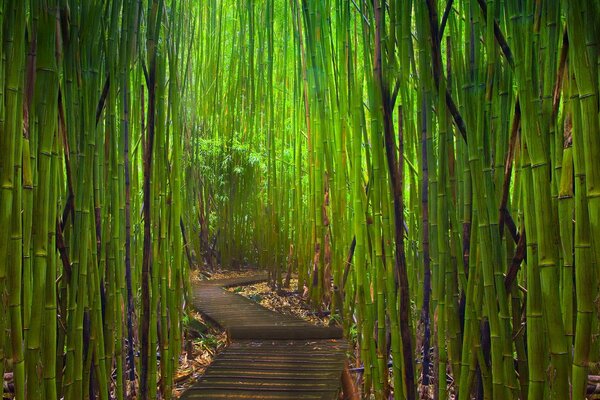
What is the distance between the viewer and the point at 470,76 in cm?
116

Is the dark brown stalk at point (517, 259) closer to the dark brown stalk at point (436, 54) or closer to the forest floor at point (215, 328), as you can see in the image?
the dark brown stalk at point (436, 54)

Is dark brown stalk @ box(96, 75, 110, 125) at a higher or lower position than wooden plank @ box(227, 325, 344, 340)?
higher

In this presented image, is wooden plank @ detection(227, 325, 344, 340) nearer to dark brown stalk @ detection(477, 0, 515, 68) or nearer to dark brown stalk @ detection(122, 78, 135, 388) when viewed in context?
dark brown stalk @ detection(122, 78, 135, 388)

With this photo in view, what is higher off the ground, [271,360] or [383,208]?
[383,208]

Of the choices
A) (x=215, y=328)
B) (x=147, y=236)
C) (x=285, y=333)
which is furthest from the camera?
(x=215, y=328)

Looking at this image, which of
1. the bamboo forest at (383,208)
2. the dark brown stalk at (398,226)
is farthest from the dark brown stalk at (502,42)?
the dark brown stalk at (398,226)

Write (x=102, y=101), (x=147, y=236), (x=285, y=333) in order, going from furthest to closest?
1. (x=285, y=333)
2. (x=147, y=236)
3. (x=102, y=101)

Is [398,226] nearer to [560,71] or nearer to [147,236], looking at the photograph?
[560,71]

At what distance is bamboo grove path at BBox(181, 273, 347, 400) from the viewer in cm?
154

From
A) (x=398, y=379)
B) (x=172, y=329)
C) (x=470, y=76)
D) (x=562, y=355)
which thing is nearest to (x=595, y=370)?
(x=398, y=379)

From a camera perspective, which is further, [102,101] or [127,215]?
[127,215]

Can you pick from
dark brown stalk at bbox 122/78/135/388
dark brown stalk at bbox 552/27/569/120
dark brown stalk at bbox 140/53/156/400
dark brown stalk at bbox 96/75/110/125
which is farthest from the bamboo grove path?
dark brown stalk at bbox 552/27/569/120

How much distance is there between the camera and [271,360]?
1907 millimetres

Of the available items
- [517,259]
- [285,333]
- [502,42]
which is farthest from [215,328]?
[502,42]
